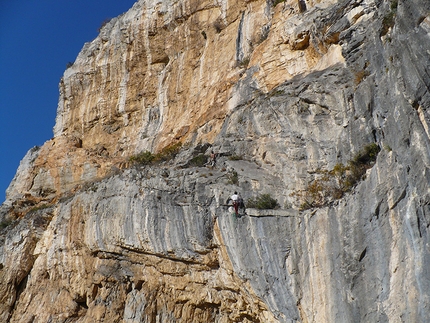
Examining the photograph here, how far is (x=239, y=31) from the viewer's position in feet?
72.7

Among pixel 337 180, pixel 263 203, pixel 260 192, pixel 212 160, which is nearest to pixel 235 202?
pixel 263 203

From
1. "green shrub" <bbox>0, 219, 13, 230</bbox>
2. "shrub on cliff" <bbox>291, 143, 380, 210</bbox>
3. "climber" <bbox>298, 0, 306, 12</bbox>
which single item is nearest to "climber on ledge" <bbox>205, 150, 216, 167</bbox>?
"shrub on cliff" <bbox>291, 143, 380, 210</bbox>

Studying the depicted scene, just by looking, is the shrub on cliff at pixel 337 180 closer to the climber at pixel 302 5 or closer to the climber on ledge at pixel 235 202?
the climber on ledge at pixel 235 202

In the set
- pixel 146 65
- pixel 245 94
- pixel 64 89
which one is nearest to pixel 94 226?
pixel 245 94

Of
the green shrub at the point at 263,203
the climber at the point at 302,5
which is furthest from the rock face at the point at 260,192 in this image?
the climber at the point at 302,5

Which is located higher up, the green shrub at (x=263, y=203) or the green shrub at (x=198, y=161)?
the green shrub at (x=198, y=161)

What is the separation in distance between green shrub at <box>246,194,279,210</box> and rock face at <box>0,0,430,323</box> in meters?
0.24

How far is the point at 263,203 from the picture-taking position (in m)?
13.2

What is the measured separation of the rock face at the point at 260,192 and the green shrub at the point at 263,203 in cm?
24

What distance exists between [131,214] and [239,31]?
10955mm

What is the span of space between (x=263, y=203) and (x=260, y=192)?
55 centimetres

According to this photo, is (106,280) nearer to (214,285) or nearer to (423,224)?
(214,285)

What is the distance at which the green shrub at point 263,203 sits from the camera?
13.1 m

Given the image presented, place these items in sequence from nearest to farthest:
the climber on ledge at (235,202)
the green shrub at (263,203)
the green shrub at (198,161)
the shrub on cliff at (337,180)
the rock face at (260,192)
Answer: the rock face at (260,192), the shrub on cliff at (337,180), the climber on ledge at (235,202), the green shrub at (263,203), the green shrub at (198,161)
